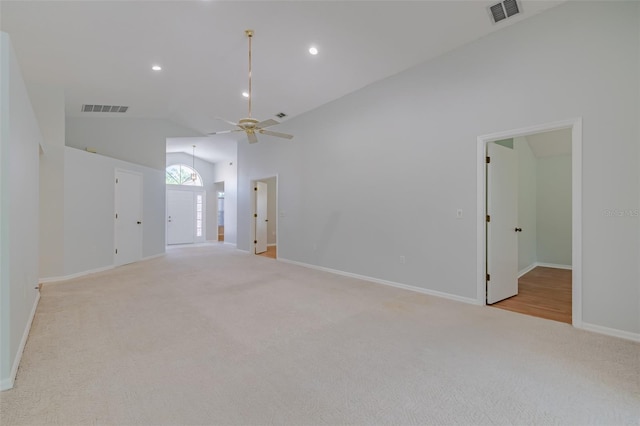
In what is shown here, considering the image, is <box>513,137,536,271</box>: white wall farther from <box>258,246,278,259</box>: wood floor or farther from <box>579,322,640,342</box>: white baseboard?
<box>258,246,278,259</box>: wood floor

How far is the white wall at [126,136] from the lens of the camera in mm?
6652

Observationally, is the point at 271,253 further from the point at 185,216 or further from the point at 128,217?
the point at 185,216

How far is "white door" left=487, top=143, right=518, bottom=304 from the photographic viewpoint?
3777 mm

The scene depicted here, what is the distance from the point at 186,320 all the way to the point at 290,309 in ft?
3.80

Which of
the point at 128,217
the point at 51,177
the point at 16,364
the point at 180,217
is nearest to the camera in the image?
the point at 16,364

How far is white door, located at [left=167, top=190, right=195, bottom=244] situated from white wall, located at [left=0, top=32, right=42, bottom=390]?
324 inches

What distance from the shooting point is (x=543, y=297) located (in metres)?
4.11

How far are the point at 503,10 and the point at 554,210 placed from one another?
5143mm

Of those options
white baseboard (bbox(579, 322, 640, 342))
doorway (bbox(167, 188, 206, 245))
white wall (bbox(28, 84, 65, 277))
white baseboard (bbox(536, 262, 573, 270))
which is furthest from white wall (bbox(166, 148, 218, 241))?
white baseboard (bbox(579, 322, 640, 342))

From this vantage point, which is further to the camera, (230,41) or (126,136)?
(126,136)

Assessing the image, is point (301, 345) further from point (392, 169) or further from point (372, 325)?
point (392, 169)

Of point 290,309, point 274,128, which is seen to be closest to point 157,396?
point 290,309

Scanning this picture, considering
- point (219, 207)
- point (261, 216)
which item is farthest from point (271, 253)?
point (219, 207)

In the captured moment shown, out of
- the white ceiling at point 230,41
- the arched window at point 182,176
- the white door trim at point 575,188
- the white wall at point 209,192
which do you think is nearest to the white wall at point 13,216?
Answer: the white ceiling at point 230,41
